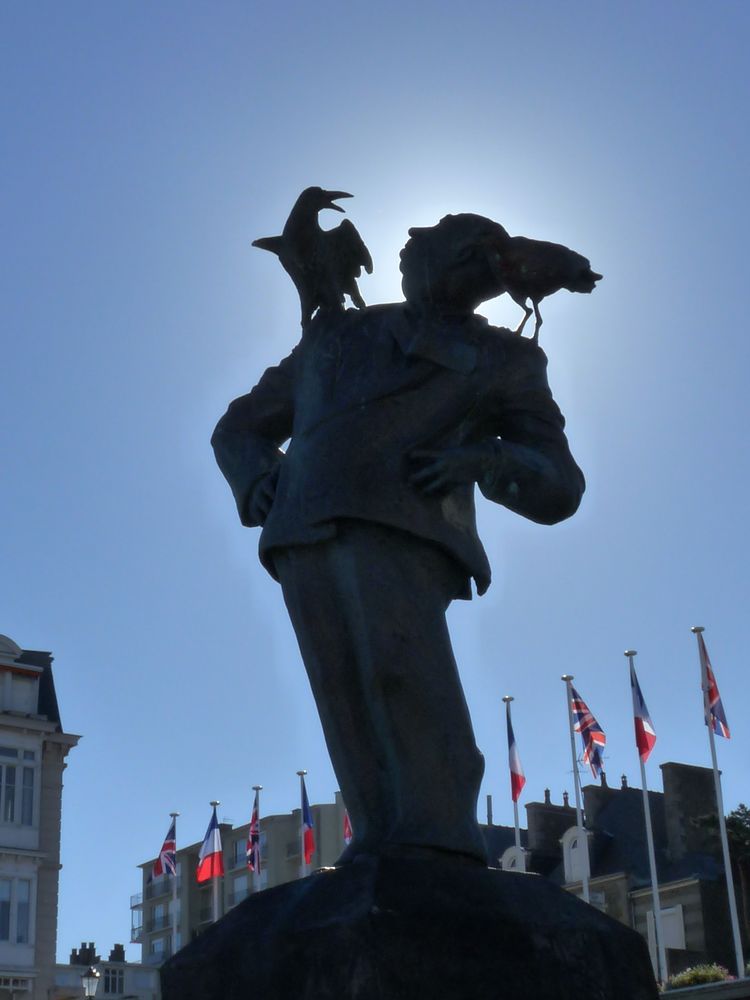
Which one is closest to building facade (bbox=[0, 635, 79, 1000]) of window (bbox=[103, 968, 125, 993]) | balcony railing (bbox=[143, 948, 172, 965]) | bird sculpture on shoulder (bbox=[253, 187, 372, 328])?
window (bbox=[103, 968, 125, 993])

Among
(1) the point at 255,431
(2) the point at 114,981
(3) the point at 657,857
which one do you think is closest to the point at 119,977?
(2) the point at 114,981

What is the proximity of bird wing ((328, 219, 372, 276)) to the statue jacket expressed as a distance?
23cm

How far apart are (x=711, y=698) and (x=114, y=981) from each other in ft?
77.9

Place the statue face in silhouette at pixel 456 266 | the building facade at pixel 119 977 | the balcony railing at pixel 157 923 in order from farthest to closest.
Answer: the balcony railing at pixel 157 923 < the building facade at pixel 119 977 < the statue face in silhouette at pixel 456 266

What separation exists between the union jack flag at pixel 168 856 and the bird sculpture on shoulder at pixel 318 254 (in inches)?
→ 1343

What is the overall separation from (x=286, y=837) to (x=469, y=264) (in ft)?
222

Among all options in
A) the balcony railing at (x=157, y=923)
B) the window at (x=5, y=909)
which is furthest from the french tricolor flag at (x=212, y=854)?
the balcony railing at (x=157, y=923)

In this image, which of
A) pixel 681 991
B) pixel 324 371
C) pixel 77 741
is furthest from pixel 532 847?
pixel 324 371

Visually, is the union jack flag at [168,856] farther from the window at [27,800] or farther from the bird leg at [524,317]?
the bird leg at [524,317]

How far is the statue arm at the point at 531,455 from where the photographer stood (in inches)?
163

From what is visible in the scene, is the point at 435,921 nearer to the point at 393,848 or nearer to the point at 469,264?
the point at 393,848

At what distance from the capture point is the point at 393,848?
3.76m

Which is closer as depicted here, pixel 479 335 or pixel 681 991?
pixel 479 335

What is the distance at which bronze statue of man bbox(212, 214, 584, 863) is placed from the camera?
3.96 metres
